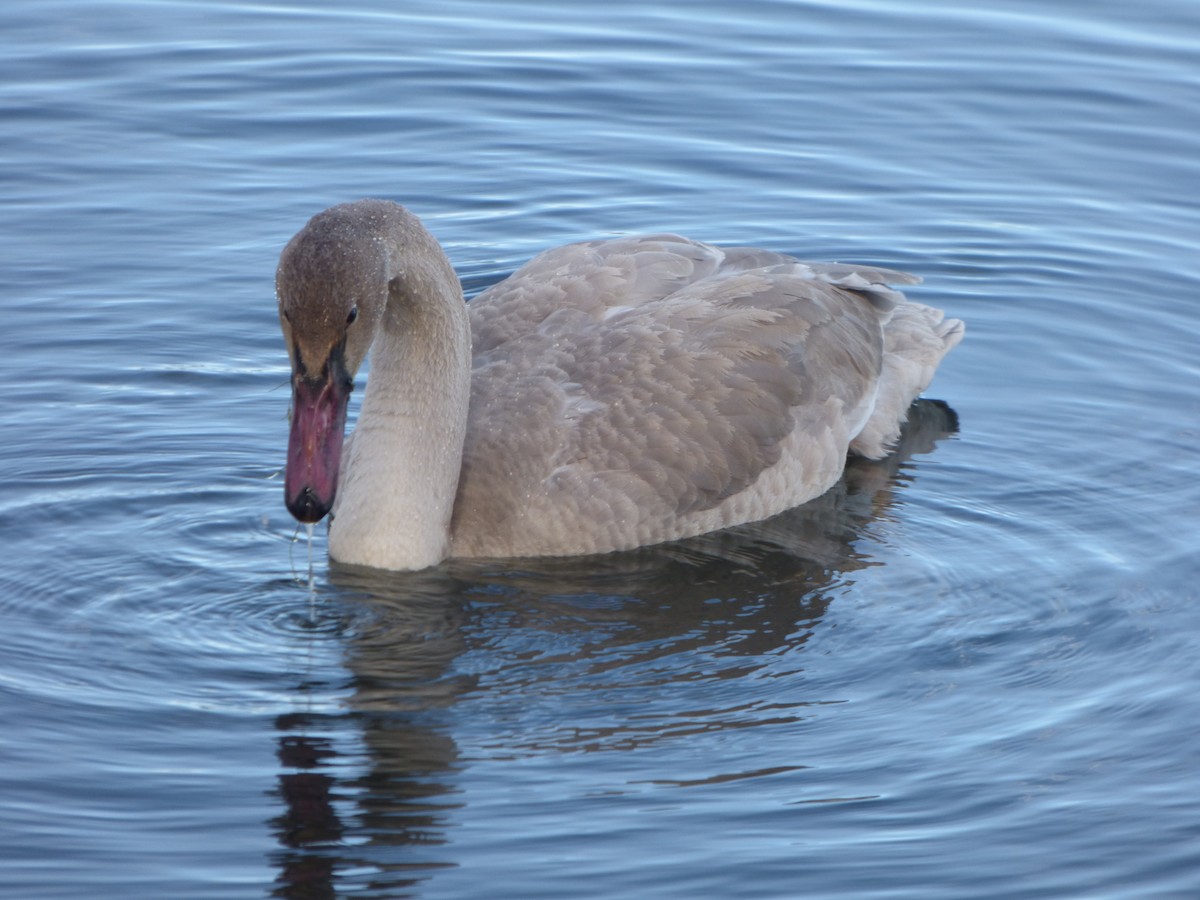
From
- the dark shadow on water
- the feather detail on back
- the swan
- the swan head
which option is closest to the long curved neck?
the swan

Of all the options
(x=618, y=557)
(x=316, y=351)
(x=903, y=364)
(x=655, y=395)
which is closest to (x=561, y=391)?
(x=655, y=395)

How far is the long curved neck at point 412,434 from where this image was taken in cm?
941

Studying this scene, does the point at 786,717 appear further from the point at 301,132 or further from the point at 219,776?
the point at 301,132

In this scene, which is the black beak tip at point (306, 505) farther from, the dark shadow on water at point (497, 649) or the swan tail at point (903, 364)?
the swan tail at point (903, 364)

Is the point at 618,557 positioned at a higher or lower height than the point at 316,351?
lower

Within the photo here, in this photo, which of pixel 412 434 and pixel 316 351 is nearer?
pixel 316 351

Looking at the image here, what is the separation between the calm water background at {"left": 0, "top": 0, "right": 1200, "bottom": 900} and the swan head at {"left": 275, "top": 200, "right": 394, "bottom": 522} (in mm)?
824

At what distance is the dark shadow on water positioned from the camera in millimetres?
7219

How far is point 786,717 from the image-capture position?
8172mm

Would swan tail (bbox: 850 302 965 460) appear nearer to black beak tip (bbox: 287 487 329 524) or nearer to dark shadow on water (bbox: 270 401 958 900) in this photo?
dark shadow on water (bbox: 270 401 958 900)

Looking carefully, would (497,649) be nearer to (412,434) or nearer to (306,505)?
(306,505)

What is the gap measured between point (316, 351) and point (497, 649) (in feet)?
5.14

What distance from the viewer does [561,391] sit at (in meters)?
9.98

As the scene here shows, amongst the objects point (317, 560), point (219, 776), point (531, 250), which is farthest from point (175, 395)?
point (219, 776)
